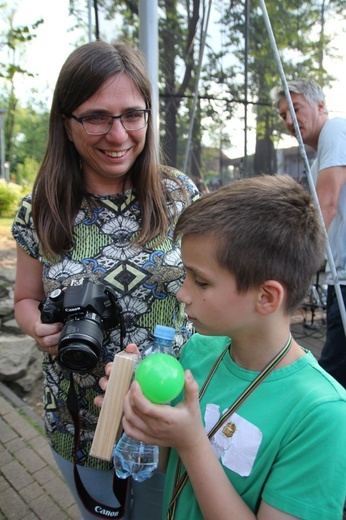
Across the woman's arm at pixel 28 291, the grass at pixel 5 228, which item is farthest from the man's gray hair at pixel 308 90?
the grass at pixel 5 228

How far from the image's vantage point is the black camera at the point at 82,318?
3.46ft

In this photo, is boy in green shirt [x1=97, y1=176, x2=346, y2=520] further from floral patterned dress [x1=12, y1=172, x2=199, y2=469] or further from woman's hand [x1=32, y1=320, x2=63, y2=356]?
woman's hand [x1=32, y1=320, x2=63, y2=356]

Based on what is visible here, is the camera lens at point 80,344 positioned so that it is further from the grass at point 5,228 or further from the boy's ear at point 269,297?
the grass at point 5,228

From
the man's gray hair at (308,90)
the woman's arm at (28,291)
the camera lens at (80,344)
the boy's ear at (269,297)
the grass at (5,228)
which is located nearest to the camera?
the boy's ear at (269,297)

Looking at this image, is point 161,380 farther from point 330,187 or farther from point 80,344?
point 330,187

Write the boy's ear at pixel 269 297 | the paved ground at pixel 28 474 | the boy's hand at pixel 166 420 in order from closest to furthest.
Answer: the boy's hand at pixel 166 420
the boy's ear at pixel 269 297
the paved ground at pixel 28 474

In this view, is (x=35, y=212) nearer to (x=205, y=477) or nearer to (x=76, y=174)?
(x=76, y=174)

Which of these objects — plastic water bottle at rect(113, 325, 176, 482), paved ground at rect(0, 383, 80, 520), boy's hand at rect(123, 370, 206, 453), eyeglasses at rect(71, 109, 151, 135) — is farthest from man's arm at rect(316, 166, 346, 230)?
paved ground at rect(0, 383, 80, 520)

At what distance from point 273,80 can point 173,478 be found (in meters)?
5.11

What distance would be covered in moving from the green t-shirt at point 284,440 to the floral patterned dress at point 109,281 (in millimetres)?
341

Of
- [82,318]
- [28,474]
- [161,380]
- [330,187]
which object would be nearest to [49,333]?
[82,318]

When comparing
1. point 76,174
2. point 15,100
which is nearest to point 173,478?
point 76,174

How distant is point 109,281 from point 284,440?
2.15 ft

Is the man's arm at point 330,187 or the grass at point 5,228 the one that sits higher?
the man's arm at point 330,187
